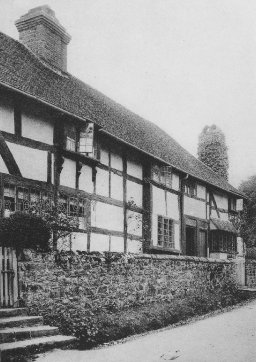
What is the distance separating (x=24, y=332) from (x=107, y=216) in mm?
6729

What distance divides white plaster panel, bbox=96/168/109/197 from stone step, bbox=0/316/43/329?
5893 mm

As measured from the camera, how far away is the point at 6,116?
10477mm

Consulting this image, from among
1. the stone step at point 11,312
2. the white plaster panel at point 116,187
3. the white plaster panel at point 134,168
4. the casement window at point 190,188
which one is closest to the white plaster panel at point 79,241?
the white plaster panel at point 116,187

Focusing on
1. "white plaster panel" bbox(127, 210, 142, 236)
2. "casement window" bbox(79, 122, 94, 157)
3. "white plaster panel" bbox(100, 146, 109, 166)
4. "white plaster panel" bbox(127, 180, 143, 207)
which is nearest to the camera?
"casement window" bbox(79, 122, 94, 157)

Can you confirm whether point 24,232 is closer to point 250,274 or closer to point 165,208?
point 165,208

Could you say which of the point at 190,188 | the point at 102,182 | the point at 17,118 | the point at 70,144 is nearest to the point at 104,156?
the point at 102,182

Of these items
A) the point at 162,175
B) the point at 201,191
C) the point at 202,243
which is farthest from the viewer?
the point at 202,243

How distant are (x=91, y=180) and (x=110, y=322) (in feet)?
17.0

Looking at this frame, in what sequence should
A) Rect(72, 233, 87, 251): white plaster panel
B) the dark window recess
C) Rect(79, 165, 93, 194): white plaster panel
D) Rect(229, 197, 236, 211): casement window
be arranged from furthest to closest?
Rect(229, 197, 236, 211): casement window < the dark window recess < Rect(79, 165, 93, 194): white plaster panel < Rect(72, 233, 87, 251): white plaster panel

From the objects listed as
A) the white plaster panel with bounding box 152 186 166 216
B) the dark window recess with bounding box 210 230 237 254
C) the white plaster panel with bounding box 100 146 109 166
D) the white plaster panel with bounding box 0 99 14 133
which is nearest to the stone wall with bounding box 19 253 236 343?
the white plaster panel with bounding box 152 186 166 216

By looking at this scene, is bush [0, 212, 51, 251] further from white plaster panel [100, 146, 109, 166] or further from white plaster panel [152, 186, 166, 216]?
white plaster panel [152, 186, 166, 216]

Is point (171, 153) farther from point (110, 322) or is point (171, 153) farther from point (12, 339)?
point (12, 339)

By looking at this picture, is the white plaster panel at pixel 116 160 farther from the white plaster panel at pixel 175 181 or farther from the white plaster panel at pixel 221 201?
the white plaster panel at pixel 221 201

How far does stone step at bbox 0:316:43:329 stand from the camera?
7.29m
